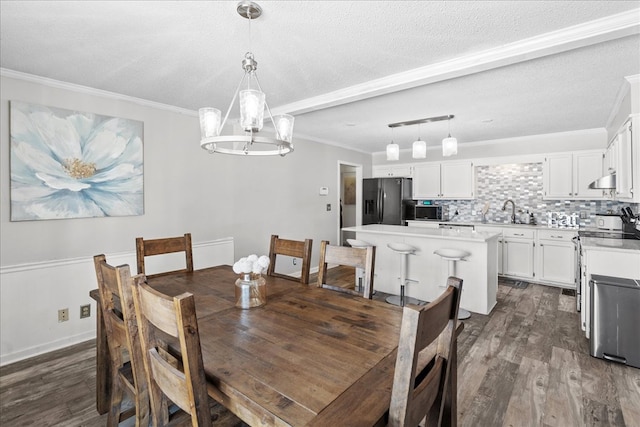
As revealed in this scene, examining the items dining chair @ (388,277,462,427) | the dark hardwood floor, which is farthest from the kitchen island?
dining chair @ (388,277,462,427)

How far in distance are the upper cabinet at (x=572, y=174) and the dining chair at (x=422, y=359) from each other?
499 centimetres

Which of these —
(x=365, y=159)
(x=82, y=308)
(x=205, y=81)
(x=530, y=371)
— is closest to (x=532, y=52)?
(x=530, y=371)

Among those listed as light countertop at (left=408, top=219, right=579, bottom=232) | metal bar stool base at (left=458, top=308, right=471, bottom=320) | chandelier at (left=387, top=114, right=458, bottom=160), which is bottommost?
metal bar stool base at (left=458, top=308, right=471, bottom=320)

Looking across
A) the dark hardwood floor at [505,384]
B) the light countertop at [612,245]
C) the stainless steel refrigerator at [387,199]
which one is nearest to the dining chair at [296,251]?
the dark hardwood floor at [505,384]

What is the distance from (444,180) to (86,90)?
216 inches

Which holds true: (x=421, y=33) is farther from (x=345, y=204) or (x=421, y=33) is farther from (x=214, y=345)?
(x=345, y=204)

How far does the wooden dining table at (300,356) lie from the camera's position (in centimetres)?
87

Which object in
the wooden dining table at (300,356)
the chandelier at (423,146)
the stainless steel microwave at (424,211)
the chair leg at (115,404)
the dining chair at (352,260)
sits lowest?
the chair leg at (115,404)

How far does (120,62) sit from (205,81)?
64 centimetres

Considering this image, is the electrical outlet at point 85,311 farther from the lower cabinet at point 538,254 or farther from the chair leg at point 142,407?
the lower cabinet at point 538,254

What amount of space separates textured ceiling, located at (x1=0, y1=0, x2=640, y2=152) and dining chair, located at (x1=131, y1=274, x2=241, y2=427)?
157 centimetres

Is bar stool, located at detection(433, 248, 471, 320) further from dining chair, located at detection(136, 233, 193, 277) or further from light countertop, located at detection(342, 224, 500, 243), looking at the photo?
dining chair, located at detection(136, 233, 193, 277)

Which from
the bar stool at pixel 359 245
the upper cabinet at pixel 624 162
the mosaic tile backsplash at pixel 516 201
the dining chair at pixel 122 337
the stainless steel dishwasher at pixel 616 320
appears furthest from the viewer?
the mosaic tile backsplash at pixel 516 201

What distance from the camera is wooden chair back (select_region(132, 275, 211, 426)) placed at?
94 centimetres
